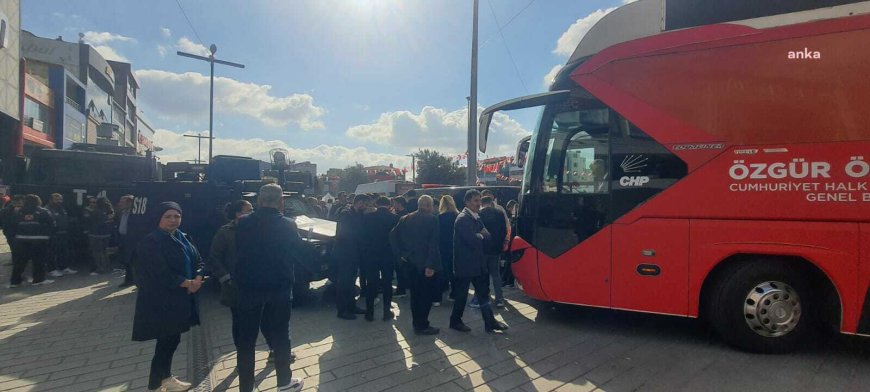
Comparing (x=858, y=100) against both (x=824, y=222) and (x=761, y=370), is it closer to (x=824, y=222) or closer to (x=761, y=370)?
(x=824, y=222)

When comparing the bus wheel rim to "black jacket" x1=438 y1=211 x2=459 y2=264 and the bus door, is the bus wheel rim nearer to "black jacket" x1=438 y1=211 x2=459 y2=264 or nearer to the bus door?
the bus door

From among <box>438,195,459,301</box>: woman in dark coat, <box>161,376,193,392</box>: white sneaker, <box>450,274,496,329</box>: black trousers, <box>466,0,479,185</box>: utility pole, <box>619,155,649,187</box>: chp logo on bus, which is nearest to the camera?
<box>161,376,193,392</box>: white sneaker

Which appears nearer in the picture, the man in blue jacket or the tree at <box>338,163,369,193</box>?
the man in blue jacket

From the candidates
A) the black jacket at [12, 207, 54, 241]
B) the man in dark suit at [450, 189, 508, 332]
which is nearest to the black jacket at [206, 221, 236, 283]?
the man in dark suit at [450, 189, 508, 332]

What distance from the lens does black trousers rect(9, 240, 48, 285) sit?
8.18m

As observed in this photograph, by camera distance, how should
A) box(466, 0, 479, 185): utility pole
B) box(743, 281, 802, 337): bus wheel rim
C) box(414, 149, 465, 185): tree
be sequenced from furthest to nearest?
box(414, 149, 465, 185): tree → box(466, 0, 479, 185): utility pole → box(743, 281, 802, 337): bus wheel rim

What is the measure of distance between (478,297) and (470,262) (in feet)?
1.85

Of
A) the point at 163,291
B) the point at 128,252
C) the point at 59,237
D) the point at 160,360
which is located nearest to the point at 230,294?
the point at 163,291

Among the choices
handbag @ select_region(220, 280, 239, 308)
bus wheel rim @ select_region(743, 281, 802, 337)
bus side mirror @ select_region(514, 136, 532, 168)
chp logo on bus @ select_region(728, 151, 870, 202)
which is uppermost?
bus side mirror @ select_region(514, 136, 532, 168)

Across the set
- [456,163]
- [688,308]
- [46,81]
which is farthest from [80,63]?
[688,308]

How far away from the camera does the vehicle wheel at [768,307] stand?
4.61 metres

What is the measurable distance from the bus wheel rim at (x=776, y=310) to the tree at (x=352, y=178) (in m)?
66.3

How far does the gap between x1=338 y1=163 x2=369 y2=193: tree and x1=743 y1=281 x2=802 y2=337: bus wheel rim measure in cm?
6627

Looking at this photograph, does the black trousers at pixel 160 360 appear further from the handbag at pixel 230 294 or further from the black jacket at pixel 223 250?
the black jacket at pixel 223 250
